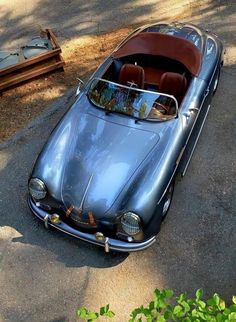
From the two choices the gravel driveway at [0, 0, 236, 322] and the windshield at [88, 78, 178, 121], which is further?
the windshield at [88, 78, 178, 121]

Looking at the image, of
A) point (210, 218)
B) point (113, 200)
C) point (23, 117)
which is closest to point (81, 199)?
point (113, 200)

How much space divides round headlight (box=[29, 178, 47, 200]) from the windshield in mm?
1325

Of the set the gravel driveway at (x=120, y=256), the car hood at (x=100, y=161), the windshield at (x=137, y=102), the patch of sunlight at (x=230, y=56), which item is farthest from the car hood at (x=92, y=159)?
the patch of sunlight at (x=230, y=56)

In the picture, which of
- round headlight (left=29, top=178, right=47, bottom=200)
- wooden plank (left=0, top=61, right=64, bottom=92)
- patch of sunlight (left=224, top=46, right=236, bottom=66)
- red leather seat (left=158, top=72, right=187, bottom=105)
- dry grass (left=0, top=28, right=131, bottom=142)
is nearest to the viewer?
round headlight (left=29, top=178, right=47, bottom=200)

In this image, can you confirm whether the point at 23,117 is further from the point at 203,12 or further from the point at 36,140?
the point at 203,12

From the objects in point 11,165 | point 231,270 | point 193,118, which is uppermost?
point 193,118

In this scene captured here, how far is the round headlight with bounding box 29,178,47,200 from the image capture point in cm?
459

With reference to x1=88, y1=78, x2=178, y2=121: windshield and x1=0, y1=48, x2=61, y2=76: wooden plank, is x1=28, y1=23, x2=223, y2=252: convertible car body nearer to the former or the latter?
x1=88, y1=78, x2=178, y2=121: windshield

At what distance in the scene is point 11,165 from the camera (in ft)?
19.3

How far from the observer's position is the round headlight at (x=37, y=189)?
459 centimetres

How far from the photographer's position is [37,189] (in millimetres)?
4602

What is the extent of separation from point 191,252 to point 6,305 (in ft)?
7.45

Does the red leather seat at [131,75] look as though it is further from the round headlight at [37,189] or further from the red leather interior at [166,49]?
the round headlight at [37,189]

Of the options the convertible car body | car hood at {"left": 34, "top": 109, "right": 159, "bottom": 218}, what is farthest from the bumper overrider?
car hood at {"left": 34, "top": 109, "right": 159, "bottom": 218}
